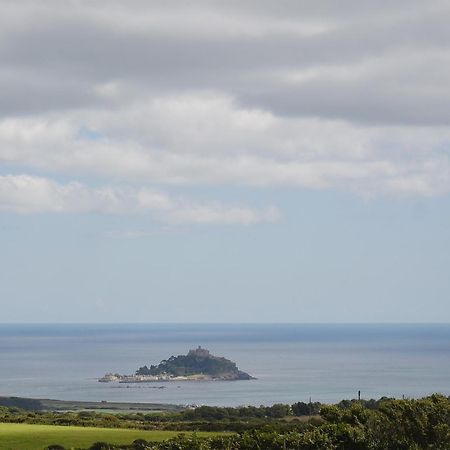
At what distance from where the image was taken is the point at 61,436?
40.4 metres

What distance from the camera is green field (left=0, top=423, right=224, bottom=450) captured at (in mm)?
37594

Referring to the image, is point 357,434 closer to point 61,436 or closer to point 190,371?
point 61,436

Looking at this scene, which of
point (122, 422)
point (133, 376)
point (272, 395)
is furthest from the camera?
point (133, 376)

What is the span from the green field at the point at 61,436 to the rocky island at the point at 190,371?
356ft

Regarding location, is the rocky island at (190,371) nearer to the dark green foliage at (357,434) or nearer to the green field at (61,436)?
the green field at (61,436)

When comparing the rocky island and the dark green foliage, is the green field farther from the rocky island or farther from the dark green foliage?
the rocky island

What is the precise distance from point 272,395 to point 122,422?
70136 millimetres

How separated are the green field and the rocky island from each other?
10837cm

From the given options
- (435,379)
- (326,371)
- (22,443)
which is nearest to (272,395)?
(435,379)

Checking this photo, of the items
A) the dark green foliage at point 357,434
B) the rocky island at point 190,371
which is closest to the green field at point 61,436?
the dark green foliage at point 357,434

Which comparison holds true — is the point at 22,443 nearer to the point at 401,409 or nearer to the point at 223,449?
the point at 223,449

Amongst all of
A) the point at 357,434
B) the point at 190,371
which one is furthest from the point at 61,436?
the point at 190,371

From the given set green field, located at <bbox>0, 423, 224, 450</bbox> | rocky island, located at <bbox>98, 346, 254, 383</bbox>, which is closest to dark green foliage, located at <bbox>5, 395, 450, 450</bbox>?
green field, located at <bbox>0, 423, 224, 450</bbox>

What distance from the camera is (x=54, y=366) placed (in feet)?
624
